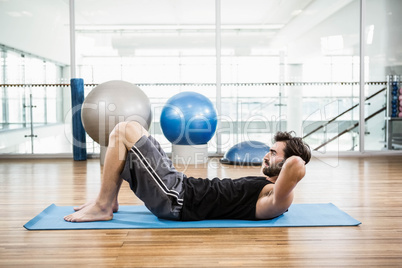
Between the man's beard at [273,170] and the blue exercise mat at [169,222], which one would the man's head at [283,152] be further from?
the blue exercise mat at [169,222]

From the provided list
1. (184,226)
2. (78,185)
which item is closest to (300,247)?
(184,226)

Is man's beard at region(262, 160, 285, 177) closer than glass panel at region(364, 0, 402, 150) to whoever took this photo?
Yes

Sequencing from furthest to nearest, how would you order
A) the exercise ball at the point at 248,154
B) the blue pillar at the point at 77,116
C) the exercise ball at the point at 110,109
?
1. the blue pillar at the point at 77,116
2. the exercise ball at the point at 248,154
3. the exercise ball at the point at 110,109

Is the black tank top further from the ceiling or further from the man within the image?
the ceiling

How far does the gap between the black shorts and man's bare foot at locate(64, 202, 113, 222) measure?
0.25m

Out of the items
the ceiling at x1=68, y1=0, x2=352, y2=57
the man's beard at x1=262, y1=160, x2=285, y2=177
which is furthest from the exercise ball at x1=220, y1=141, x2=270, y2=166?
the man's beard at x1=262, y1=160, x2=285, y2=177

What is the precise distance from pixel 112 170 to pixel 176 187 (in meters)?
0.33

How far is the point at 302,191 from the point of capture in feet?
9.59

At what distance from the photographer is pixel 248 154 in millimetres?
4191

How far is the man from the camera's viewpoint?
1929 millimetres

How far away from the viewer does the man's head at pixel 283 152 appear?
78.1 inches

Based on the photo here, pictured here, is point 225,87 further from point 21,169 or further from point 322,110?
point 21,169

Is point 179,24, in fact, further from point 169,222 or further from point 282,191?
point 282,191

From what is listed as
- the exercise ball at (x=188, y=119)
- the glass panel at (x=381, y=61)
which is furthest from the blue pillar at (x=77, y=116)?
the glass panel at (x=381, y=61)
